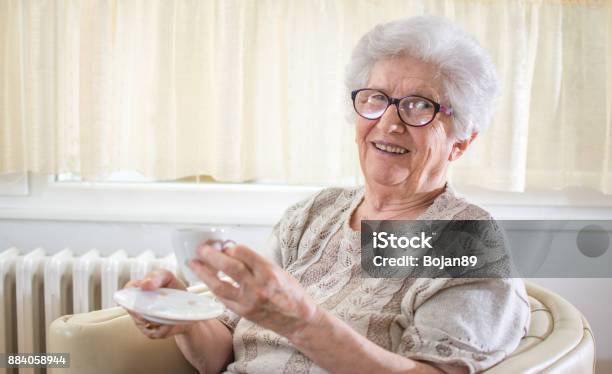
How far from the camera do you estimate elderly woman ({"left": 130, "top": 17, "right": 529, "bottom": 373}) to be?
0.89 m

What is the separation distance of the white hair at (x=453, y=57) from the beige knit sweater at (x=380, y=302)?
0.14 meters

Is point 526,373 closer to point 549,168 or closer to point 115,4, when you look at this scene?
point 549,168

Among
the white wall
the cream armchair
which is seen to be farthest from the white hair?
the white wall

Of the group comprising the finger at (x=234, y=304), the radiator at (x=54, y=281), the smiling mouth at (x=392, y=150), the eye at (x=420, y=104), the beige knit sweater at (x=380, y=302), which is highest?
the eye at (x=420, y=104)

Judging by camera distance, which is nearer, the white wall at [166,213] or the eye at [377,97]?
the eye at [377,97]

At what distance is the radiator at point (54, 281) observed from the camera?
1.67 metres

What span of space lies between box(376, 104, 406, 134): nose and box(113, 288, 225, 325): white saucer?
41cm

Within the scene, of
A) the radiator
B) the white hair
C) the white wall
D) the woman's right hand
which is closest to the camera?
the woman's right hand

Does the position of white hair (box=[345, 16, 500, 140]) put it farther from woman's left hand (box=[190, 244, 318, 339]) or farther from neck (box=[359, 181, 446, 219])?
woman's left hand (box=[190, 244, 318, 339])

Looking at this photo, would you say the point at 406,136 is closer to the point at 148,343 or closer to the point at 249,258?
the point at 249,258

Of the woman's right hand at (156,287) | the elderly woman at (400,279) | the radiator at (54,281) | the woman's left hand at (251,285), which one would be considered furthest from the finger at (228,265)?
the radiator at (54,281)

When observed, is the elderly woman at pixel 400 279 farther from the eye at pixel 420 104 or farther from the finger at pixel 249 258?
the finger at pixel 249 258

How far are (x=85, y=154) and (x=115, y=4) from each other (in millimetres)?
417

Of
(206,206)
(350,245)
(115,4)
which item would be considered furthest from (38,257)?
(350,245)
